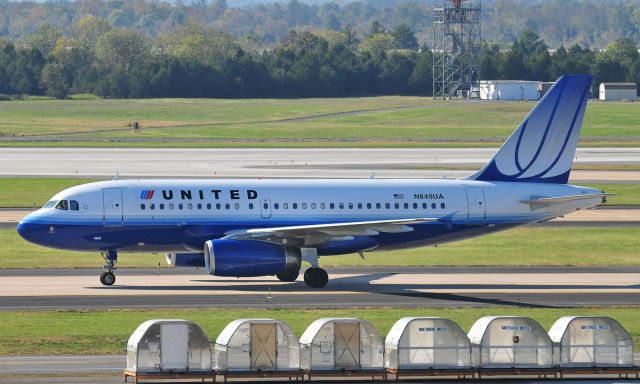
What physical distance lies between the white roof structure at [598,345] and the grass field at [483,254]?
82.2 feet

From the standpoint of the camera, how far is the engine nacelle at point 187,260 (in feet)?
175

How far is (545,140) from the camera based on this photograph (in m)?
56.3

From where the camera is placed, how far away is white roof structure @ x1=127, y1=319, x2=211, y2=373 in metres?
33.2

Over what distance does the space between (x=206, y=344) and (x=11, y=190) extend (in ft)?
198

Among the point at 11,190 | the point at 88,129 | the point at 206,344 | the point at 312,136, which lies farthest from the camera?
the point at 88,129

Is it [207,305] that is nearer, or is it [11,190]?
[207,305]

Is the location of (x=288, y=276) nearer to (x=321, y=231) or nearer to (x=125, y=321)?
(x=321, y=231)

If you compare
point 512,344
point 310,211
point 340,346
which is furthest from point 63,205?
point 512,344

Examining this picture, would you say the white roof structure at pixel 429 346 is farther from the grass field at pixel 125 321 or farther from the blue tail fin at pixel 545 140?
the blue tail fin at pixel 545 140

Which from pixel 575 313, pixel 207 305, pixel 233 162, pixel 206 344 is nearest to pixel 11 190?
pixel 233 162

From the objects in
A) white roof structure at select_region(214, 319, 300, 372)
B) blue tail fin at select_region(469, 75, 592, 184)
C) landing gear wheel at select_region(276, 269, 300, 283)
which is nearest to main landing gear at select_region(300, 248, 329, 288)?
landing gear wheel at select_region(276, 269, 300, 283)

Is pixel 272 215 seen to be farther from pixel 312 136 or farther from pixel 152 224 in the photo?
pixel 312 136

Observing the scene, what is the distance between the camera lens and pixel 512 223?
5562 cm

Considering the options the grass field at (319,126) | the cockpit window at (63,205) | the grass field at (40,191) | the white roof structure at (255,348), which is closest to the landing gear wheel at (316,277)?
the cockpit window at (63,205)
